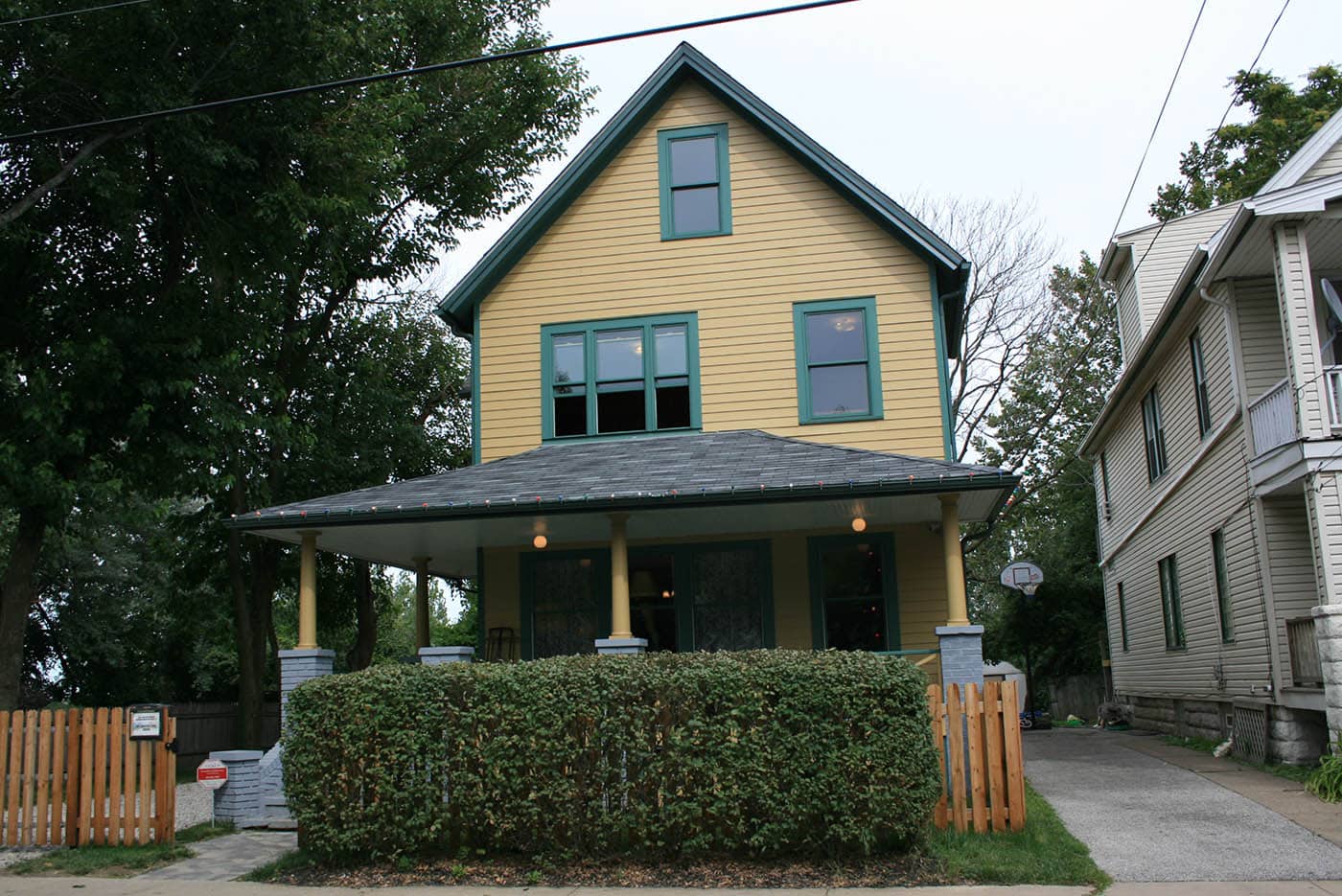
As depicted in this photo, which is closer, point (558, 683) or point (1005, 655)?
point (558, 683)

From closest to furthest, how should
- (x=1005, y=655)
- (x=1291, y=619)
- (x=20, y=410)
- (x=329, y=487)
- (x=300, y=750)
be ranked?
(x=300, y=750)
(x=1291, y=619)
(x=20, y=410)
(x=329, y=487)
(x=1005, y=655)

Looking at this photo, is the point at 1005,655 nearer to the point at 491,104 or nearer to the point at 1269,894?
the point at 491,104

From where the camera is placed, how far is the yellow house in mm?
13781

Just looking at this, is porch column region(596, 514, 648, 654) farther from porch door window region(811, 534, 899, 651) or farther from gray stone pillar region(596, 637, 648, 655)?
porch door window region(811, 534, 899, 651)

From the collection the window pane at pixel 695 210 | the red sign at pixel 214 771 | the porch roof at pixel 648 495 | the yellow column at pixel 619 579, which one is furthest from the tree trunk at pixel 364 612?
the yellow column at pixel 619 579

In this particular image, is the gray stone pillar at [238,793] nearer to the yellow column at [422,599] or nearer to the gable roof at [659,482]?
the gable roof at [659,482]

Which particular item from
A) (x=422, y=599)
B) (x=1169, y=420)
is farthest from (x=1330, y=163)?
(x=422, y=599)

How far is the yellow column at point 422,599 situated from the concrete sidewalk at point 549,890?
6.93m

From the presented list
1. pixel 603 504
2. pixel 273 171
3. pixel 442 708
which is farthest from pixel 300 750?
pixel 273 171

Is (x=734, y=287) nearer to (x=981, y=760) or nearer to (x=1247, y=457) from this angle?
(x=1247, y=457)

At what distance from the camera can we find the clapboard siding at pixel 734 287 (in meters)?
14.5

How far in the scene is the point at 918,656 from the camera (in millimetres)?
13492

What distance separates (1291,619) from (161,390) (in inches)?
585

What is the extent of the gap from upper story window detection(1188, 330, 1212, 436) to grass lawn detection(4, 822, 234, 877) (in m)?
14.1
